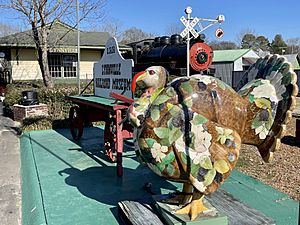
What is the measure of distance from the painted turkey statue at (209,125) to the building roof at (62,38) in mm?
14053

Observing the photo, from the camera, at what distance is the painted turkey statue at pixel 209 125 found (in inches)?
105

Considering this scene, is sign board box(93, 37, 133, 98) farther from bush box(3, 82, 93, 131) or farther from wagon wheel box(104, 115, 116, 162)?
bush box(3, 82, 93, 131)

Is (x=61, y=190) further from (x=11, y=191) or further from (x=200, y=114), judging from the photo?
(x=200, y=114)

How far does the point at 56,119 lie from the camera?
32.5 feet

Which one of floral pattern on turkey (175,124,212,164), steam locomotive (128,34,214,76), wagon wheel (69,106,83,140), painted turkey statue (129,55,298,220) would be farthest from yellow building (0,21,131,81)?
floral pattern on turkey (175,124,212,164)

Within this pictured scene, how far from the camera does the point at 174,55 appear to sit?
446 inches

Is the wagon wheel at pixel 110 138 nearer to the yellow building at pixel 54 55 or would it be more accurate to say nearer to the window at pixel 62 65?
the yellow building at pixel 54 55

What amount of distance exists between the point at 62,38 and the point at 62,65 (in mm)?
3147

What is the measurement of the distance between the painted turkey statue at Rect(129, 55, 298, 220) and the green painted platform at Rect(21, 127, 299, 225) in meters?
1.27

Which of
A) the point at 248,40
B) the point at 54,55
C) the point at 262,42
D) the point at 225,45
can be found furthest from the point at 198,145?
the point at 262,42

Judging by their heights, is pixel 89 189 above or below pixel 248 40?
below

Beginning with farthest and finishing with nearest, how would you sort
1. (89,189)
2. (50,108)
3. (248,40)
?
1. (248,40)
2. (50,108)
3. (89,189)

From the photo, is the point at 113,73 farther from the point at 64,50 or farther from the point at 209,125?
the point at 64,50

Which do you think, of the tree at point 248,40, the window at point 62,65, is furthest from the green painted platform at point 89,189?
the tree at point 248,40
